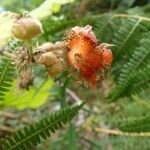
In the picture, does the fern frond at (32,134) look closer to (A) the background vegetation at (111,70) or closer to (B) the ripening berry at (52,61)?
(A) the background vegetation at (111,70)

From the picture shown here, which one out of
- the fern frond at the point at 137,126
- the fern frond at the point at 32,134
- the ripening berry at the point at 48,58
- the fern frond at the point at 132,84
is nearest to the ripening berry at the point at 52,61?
the ripening berry at the point at 48,58

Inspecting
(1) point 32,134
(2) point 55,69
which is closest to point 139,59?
(1) point 32,134

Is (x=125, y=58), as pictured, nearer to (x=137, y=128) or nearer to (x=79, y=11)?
(x=137, y=128)

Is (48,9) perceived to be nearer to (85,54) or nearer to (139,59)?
(85,54)

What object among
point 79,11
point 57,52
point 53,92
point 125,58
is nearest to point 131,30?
point 125,58

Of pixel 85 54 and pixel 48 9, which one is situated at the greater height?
pixel 48 9

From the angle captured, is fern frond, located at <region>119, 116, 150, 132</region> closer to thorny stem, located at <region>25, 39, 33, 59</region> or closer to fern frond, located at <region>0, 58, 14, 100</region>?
fern frond, located at <region>0, 58, 14, 100</region>

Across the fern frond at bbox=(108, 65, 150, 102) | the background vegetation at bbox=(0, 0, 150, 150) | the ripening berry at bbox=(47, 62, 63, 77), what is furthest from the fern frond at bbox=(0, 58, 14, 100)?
the fern frond at bbox=(108, 65, 150, 102)
